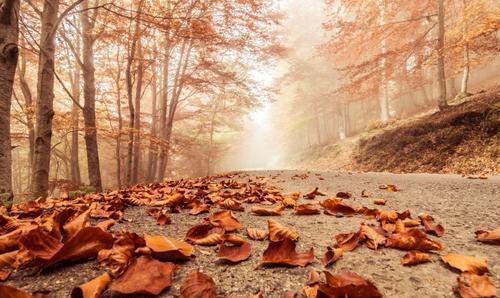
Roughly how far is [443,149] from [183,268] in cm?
839

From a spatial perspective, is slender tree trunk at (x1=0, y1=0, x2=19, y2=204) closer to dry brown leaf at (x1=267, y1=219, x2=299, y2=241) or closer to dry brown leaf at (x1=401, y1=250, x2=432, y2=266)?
dry brown leaf at (x1=267, y1=219, x2=299, y2=241)

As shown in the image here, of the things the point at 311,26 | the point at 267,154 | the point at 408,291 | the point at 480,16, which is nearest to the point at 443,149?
the point at 480,16

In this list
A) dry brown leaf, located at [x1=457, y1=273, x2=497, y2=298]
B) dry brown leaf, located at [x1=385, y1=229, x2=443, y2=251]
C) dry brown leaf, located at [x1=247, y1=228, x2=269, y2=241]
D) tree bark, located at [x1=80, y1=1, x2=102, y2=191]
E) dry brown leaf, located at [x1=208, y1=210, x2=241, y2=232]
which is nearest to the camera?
dry brown leaf, located at [x1=457, y1=273, x2=497, y2=298]

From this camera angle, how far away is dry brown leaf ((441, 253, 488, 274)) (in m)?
1.21

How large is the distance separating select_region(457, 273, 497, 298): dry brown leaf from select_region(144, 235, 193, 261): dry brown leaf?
3.37ft

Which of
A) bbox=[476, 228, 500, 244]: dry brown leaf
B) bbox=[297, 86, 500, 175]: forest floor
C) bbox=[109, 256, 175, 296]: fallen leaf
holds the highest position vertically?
bbox=[297, 86, 500, 175]: forest floor

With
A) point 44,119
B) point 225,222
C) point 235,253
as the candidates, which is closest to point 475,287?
point 235,253

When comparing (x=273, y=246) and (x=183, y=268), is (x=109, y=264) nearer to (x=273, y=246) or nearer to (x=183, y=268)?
(x=183, y=268)

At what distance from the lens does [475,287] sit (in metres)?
1.06

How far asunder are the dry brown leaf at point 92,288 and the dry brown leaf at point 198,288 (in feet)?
0.82

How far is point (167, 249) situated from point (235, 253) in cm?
33

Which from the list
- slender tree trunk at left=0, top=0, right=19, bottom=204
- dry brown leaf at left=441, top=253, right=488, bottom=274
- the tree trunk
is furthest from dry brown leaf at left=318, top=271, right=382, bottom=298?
the tree trunk

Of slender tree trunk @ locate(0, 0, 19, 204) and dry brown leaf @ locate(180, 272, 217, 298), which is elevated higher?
slender tree trunk @ locate(0, 0, 19, 204)

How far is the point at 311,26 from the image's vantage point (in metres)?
27.5
